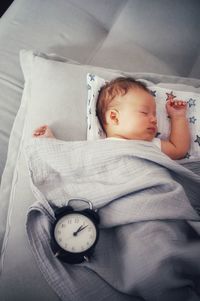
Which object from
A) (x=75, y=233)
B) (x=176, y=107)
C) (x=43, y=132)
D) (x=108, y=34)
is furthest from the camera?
(x=108, y=34)

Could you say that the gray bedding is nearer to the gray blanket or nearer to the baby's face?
the baby's face

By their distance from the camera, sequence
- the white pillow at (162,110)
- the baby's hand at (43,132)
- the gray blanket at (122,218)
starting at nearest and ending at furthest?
1. the gray blanket at (122,218)
2. the baby's hand at (43,132)
3. the white pillow at (162,110)

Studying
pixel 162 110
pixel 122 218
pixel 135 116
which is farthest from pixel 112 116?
pixel 122 218

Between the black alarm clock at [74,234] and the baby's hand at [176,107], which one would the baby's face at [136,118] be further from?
the black alarm clock at [74,234]

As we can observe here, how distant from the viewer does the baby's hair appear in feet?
3.37

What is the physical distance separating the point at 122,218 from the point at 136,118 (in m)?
0.36

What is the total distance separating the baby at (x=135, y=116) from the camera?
996 mm

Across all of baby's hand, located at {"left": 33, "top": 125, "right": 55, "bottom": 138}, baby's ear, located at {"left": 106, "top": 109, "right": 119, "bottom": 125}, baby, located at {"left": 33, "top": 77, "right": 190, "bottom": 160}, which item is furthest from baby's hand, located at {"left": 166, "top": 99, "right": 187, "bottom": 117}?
baby's hand, located at {"left": 33, "top": 125, "right": 55, "bottom": 138}

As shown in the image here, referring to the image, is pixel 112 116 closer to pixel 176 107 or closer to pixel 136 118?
pixel 136 118

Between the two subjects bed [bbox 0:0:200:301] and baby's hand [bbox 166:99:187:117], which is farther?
baby's hand [bbox 166:99:187:117]

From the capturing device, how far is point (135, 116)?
0.99 meters

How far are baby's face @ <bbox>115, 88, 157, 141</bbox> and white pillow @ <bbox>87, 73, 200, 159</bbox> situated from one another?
0.27ft

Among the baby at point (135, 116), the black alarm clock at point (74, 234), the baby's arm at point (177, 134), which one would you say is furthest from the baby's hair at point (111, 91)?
the black alarm clock at point (74, 234)

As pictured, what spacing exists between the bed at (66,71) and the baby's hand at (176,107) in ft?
0.12
